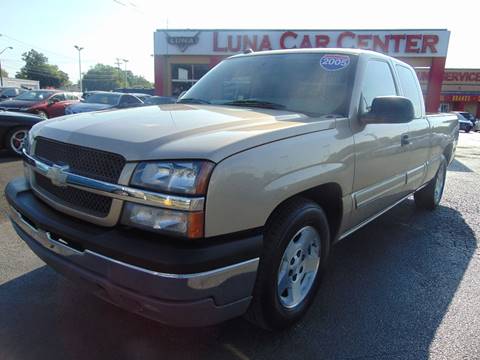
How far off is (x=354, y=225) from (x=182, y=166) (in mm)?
1900

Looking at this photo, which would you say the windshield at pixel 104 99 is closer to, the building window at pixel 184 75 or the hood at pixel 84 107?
the hood at pixel 84 107

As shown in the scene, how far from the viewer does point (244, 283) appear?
2.00 m

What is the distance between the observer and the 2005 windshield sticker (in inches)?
123

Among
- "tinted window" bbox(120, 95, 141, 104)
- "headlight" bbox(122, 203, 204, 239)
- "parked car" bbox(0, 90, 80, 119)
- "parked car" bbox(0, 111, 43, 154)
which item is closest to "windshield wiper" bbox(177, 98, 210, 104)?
"headlight" bbox(122, 203, 204, 239)

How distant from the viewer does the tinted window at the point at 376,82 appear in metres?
3.16

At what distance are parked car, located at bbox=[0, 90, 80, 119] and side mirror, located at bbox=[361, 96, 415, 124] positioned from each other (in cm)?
1418

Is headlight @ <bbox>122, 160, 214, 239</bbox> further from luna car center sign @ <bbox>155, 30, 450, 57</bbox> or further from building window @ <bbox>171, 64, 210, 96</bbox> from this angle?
building window @ <bbox>171, 64, 210, 96</bbox>

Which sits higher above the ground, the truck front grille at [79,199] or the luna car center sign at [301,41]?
the luna car center sign at [301,41]

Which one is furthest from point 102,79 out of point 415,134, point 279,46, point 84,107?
point 415,134

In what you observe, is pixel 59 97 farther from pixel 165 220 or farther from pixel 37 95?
pixel 165 220

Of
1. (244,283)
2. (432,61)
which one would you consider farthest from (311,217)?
(432,61)

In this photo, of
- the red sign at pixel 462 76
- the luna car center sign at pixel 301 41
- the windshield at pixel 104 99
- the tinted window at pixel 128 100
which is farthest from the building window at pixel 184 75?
the red sign at pixel 462 76

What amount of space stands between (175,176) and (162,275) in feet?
1.52

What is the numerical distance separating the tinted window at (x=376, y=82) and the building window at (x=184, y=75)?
62.5ft
